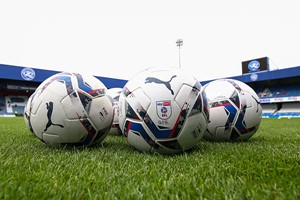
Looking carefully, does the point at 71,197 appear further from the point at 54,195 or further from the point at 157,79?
the point at 157,79

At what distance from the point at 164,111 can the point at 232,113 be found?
4.83ft

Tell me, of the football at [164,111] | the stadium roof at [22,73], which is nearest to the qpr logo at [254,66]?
the stadium roof at [22,73]

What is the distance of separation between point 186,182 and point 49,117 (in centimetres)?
178

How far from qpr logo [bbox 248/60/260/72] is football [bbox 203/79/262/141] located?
34.4m

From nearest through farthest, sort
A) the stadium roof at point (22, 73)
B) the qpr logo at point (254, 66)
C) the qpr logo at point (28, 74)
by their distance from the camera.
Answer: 1. the stadium roof at point (22, 73)
2. the qpr logo at point (28, 74)
3. the qpr logo at point (254, 66)

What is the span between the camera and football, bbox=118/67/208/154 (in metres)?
2.39

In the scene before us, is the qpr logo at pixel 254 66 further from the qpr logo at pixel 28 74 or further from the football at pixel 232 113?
the football at pixel 232 113

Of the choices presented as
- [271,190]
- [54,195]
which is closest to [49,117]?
[54,195]

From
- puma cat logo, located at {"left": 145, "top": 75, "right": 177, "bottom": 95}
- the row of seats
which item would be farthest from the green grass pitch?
the row of seats

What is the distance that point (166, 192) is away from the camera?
1.30 m

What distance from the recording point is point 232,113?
343cm

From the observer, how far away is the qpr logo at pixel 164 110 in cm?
237

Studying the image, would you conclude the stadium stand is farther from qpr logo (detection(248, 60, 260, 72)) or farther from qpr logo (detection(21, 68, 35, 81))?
qpr logo (detection(248, 60, 260, 72))

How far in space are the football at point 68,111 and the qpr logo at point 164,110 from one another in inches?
32.5
